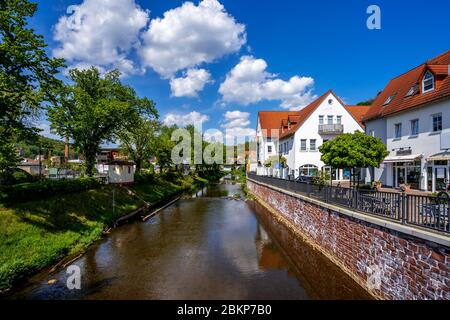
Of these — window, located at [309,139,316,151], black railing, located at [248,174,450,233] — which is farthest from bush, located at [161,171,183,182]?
black railing, located at [248,174,450,233]

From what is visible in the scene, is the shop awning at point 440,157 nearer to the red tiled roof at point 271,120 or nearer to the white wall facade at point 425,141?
the white wall facade at point 425,141

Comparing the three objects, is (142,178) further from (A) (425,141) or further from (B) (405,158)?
(A) (425,141)

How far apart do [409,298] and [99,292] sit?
9149mm

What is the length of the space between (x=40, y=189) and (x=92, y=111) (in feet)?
31.1

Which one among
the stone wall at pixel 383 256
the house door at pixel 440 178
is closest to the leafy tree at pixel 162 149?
the stone wall at pixel 383 256

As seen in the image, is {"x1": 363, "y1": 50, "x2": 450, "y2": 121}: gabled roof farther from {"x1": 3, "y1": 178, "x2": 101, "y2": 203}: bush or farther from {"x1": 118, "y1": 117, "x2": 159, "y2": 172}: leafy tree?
{"x1": 118, "y1": 117, "x2": 159, "y2": 172}: leafy tree

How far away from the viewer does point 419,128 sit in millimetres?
18984

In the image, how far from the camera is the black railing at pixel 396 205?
6023 mm

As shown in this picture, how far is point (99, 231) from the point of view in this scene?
590 inches

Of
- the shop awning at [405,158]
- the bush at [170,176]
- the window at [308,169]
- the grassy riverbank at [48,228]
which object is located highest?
the shop awning at [405,158]

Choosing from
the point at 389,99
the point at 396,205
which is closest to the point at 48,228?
the point at 396,205

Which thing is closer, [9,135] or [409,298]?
[409,298]
